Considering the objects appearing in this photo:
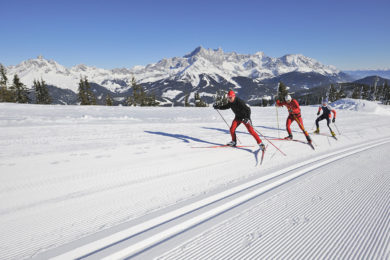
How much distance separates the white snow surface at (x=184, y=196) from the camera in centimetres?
241

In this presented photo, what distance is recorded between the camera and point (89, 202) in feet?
10.5

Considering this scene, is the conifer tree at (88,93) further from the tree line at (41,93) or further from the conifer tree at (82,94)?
the conifer tree at (82,94)


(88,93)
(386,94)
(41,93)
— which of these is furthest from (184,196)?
(386,94)

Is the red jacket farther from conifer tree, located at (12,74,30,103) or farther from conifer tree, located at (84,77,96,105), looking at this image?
conifer tree, located at (12,74,30,103)

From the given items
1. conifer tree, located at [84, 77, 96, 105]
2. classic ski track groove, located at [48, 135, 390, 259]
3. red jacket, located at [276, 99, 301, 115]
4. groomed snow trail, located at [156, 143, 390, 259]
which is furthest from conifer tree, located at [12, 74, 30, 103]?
groomed snow trail, located at [156, 143, 390, 259]

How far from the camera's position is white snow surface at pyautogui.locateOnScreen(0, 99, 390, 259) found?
2.41m

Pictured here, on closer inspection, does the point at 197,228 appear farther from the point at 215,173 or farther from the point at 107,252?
the point at 215,173

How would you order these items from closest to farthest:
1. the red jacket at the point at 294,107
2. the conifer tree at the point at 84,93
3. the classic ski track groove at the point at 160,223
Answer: the classic ski track groove at the point at 160,223
the red jacket at the point at 294,107
the conifer tree at the point at 84,93

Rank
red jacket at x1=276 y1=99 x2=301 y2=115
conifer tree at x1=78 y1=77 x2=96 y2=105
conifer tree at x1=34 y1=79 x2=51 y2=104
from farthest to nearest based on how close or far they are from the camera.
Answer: conifer tree at x1=34 y1=79 x2=51 y2=104
conifer tree at x1=78 y1=77 x2=96 y2=105
red jacket at x1=276 y1=99 x2=301 y2=115

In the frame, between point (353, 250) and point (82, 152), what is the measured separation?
5.98 meters

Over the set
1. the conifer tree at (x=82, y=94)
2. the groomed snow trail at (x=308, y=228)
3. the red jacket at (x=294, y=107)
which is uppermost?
the conifer tree at (x=82, y=94)

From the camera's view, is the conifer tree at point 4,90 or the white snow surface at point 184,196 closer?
the white snow surface at point 184,196

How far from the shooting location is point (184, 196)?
11.5 feet

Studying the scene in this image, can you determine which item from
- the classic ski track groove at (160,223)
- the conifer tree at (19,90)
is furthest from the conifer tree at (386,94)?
the conifer tree at (19,90)
